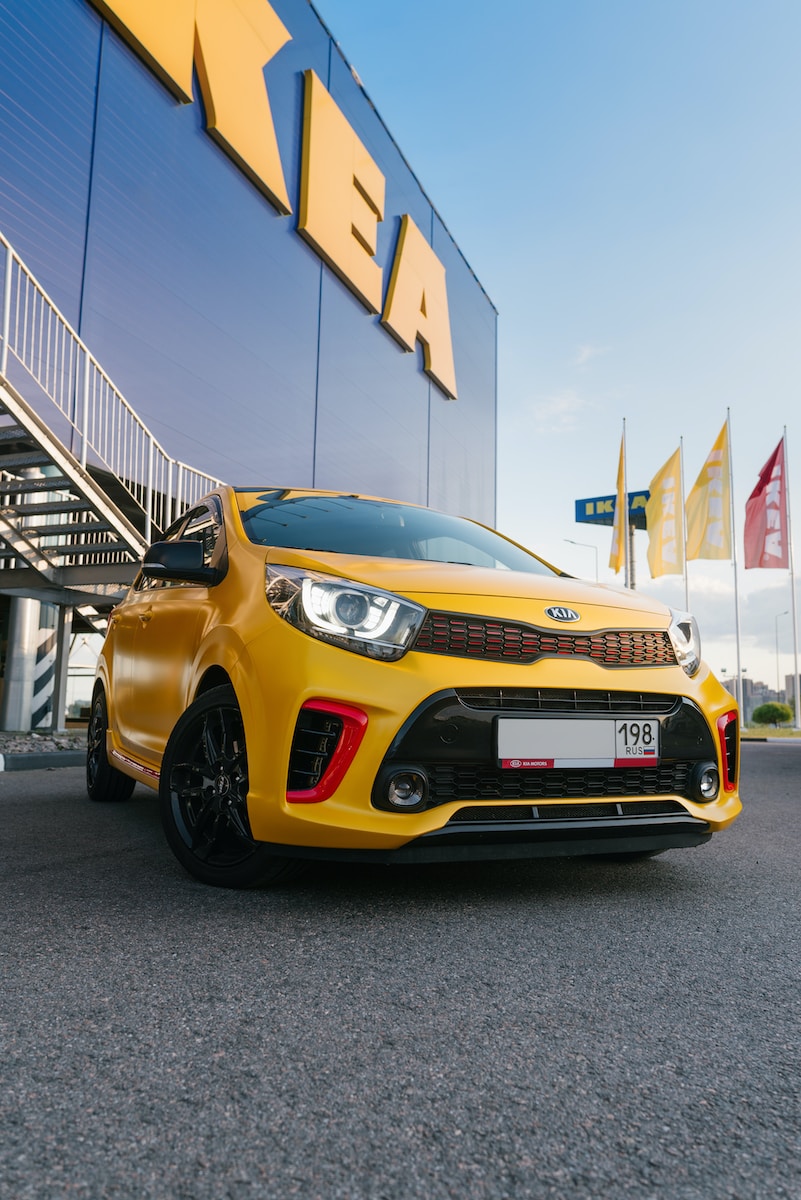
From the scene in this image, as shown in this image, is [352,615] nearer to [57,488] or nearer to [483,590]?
[483,590]

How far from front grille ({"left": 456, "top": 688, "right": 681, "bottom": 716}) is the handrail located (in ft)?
21.9

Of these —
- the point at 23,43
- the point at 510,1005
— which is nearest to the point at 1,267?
the point at 23,43

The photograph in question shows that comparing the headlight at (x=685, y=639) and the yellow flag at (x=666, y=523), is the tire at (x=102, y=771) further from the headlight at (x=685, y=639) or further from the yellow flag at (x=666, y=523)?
the yellow flag at (x=666, y=523)

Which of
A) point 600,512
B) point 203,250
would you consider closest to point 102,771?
point 203,250

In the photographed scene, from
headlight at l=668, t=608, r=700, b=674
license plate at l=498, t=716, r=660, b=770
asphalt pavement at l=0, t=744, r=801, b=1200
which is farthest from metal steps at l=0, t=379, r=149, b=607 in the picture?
license plate at l=498, t=716, r=660, b=770

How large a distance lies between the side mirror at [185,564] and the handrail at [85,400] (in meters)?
5.35

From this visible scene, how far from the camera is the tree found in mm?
35969

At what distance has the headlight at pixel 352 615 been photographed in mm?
2461

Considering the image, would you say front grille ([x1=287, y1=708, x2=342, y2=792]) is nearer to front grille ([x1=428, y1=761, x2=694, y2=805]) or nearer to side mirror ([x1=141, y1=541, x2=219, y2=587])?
front grille ([x1=428, y1=761, x2=694, y2=805])

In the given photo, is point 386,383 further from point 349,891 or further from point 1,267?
point 349,891

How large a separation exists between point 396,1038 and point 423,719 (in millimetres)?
932

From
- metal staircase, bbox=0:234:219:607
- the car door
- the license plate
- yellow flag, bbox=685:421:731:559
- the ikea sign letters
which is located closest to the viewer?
the license plate

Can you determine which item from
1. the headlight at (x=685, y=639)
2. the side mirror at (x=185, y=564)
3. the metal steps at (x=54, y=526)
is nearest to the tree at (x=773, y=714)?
the metal steps at (x=54, y=526)

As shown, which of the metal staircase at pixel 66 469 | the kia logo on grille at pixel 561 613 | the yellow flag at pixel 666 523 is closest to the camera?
the kia logo on grille at pixel 561 613
